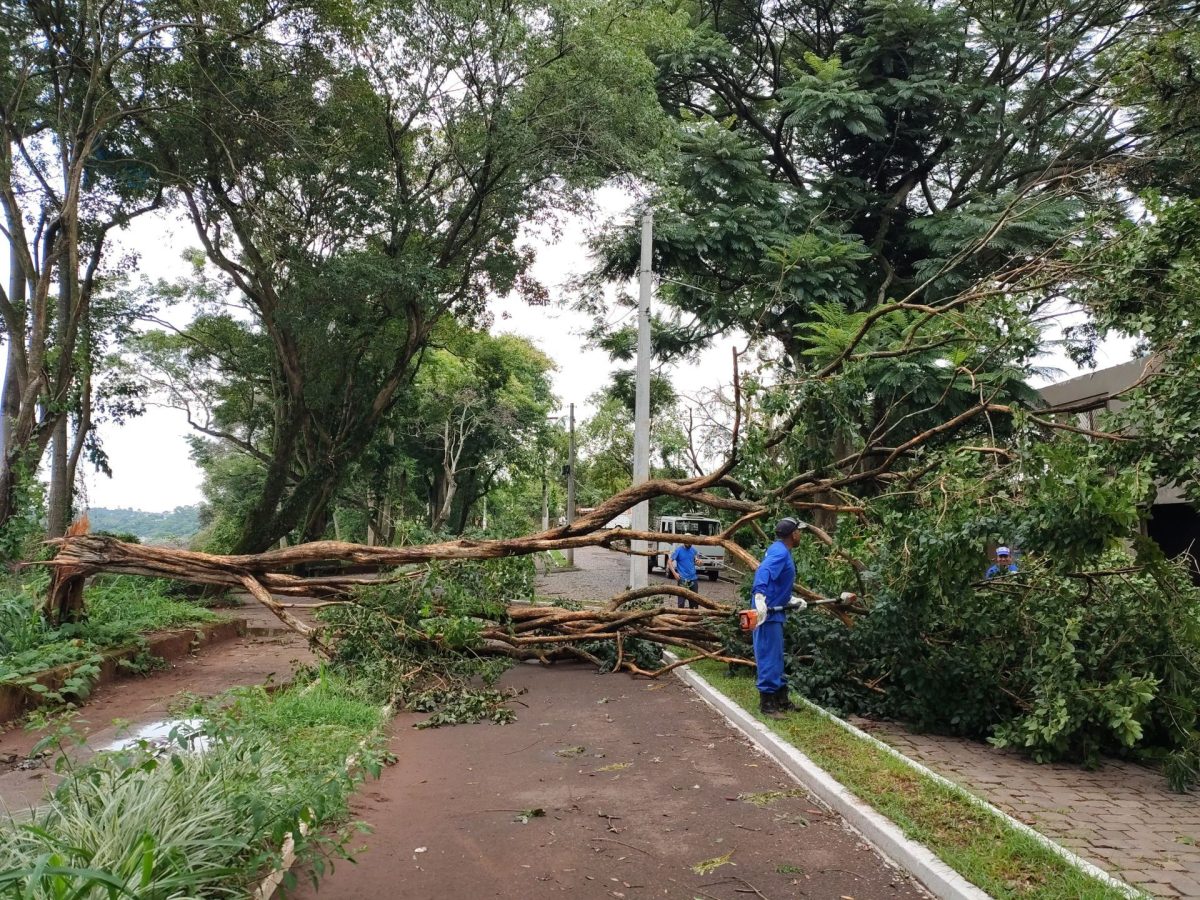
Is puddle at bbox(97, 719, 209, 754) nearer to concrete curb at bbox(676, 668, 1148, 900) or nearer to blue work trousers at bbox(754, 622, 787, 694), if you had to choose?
concrete curb at bbox(676, 668, 1148, 900)

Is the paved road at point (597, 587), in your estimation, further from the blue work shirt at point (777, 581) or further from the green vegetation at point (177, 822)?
the green vegetation at point (177, 822)

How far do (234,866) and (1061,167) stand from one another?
14.8m

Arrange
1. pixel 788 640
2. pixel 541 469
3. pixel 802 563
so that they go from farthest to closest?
pixel 541 469 → pixel 802 563 → pixel 788 640

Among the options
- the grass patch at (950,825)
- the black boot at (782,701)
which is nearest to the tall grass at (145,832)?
the grass patch at (950,825)

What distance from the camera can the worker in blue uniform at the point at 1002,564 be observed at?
22.6ft

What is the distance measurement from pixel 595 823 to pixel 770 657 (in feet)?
9.12

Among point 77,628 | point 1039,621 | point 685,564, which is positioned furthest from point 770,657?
point 77,628

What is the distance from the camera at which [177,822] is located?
320cm

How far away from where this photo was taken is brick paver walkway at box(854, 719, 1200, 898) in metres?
3.99

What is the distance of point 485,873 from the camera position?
4.00 m

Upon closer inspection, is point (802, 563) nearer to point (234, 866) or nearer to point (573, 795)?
point (573, 795)

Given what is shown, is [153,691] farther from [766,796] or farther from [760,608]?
[766,796]

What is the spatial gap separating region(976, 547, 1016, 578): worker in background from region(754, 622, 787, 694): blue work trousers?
72.0 inches

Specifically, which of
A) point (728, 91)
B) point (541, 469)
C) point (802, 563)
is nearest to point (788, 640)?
point (802, 563)
